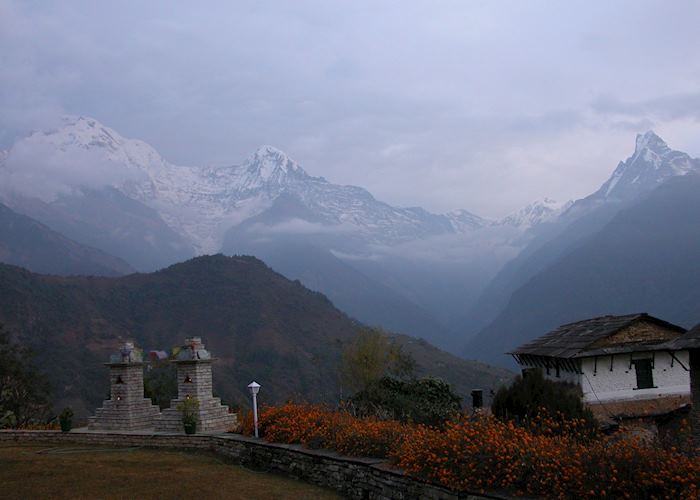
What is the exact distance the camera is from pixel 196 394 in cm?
2047

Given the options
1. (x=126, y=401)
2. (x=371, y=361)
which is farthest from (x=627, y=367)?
(x=126, y=401)

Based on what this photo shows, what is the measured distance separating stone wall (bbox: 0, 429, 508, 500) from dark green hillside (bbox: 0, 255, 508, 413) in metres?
43.1

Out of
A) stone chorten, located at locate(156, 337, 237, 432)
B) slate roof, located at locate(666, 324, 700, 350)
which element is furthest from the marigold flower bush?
slate roof, located at locate(666, 324, 700, 350)

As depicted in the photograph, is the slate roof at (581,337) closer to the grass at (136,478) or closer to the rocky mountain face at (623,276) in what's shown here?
the grass at (136,478)

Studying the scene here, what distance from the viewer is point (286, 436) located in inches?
651

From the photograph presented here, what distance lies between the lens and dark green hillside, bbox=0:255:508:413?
74500mm

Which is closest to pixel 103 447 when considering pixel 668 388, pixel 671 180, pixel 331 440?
pixel 331 440

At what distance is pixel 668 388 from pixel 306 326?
74.5 meters

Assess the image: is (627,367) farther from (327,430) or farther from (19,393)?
(19,393)

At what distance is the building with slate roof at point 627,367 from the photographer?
1111 inches

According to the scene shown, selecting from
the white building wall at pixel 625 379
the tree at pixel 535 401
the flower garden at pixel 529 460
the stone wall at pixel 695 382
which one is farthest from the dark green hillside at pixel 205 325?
the flower garden at pixel 529 460

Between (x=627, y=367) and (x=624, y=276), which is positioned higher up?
(x=624, y=276)

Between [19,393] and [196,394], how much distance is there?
19.8 m

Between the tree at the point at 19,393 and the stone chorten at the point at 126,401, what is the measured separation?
23.3 ft
